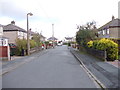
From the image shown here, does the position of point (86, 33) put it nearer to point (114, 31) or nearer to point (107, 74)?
point (114, 31)

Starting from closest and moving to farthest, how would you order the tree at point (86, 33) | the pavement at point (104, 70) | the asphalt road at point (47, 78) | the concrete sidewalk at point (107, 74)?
the asphalt road at point (47, 78) < the concrete sidewalk at point (107, 74) < the pavement at point (104, 70) < the tree at point (86, 33)

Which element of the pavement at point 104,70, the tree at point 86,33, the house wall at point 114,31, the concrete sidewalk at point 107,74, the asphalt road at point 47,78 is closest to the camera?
the asphalt road at point 47,78

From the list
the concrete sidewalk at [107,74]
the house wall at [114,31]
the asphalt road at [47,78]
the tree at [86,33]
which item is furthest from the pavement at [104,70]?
the house wall at [114,31]

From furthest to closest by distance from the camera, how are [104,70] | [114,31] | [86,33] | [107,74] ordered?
[114,31], [86,33], [104,70], [107,74]

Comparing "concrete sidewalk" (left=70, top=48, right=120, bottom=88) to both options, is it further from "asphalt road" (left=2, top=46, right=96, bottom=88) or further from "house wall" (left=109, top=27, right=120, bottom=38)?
"house wall" (left=109, top=27, right=120, bottom=38)

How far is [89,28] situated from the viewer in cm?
3531

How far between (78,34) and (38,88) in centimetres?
2931

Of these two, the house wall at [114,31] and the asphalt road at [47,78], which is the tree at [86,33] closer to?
the house wall at [114,31]

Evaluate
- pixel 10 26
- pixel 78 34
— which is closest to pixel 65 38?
pixel 10 26

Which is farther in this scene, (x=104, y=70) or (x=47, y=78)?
(x=104, y=70)

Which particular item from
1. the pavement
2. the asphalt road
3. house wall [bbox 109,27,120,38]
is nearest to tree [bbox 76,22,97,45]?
house wall [bbox 109,27,120,38]

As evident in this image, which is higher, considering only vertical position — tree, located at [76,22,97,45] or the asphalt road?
tree, located at [76,22,97,45]

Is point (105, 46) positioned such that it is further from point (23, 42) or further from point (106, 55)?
point (23, 42)

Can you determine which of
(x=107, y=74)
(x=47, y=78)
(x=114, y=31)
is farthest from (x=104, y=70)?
(x=114, y=31)
